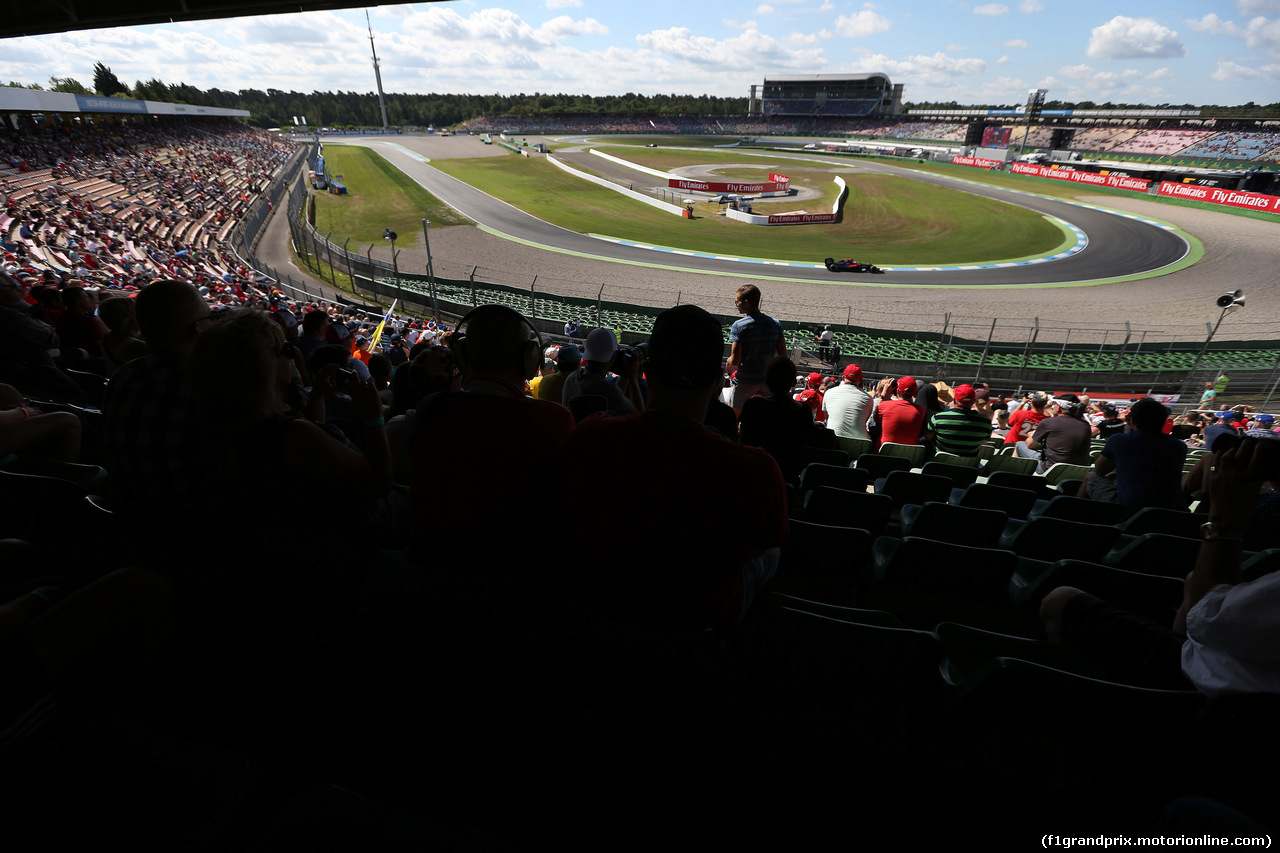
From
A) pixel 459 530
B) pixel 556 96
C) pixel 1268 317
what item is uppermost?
pixel 556 96

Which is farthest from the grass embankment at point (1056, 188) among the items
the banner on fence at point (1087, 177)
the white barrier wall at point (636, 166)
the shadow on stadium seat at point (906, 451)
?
the shadow on stadium seat at point (906, 451)

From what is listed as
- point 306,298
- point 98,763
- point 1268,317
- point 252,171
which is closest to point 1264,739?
point 98,763

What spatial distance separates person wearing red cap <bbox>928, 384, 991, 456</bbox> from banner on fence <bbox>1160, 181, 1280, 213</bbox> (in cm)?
5230

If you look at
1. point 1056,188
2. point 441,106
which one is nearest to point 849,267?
point 1056,188

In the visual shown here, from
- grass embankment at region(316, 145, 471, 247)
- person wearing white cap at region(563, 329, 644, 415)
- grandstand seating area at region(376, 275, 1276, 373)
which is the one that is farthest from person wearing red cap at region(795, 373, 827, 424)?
grass embankment at region(316, 145, 471, 247)

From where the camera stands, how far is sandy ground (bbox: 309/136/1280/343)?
806 inches

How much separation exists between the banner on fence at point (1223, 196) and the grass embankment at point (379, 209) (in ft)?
173

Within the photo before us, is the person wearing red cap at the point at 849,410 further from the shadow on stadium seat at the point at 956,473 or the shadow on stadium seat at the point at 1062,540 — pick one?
the shadow on stadium seat at the point at 1062,540

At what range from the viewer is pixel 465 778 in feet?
6.06

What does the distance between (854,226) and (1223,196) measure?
30.9 metres

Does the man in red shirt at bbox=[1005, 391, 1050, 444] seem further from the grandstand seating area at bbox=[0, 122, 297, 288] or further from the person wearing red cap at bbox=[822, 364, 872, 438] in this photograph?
the grandstand seating area at bbox=[0, 122, 297, 288]

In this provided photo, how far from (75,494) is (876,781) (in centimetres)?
340

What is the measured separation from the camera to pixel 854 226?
3528 centimetres

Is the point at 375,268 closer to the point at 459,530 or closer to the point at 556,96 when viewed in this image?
the point at 459,530
